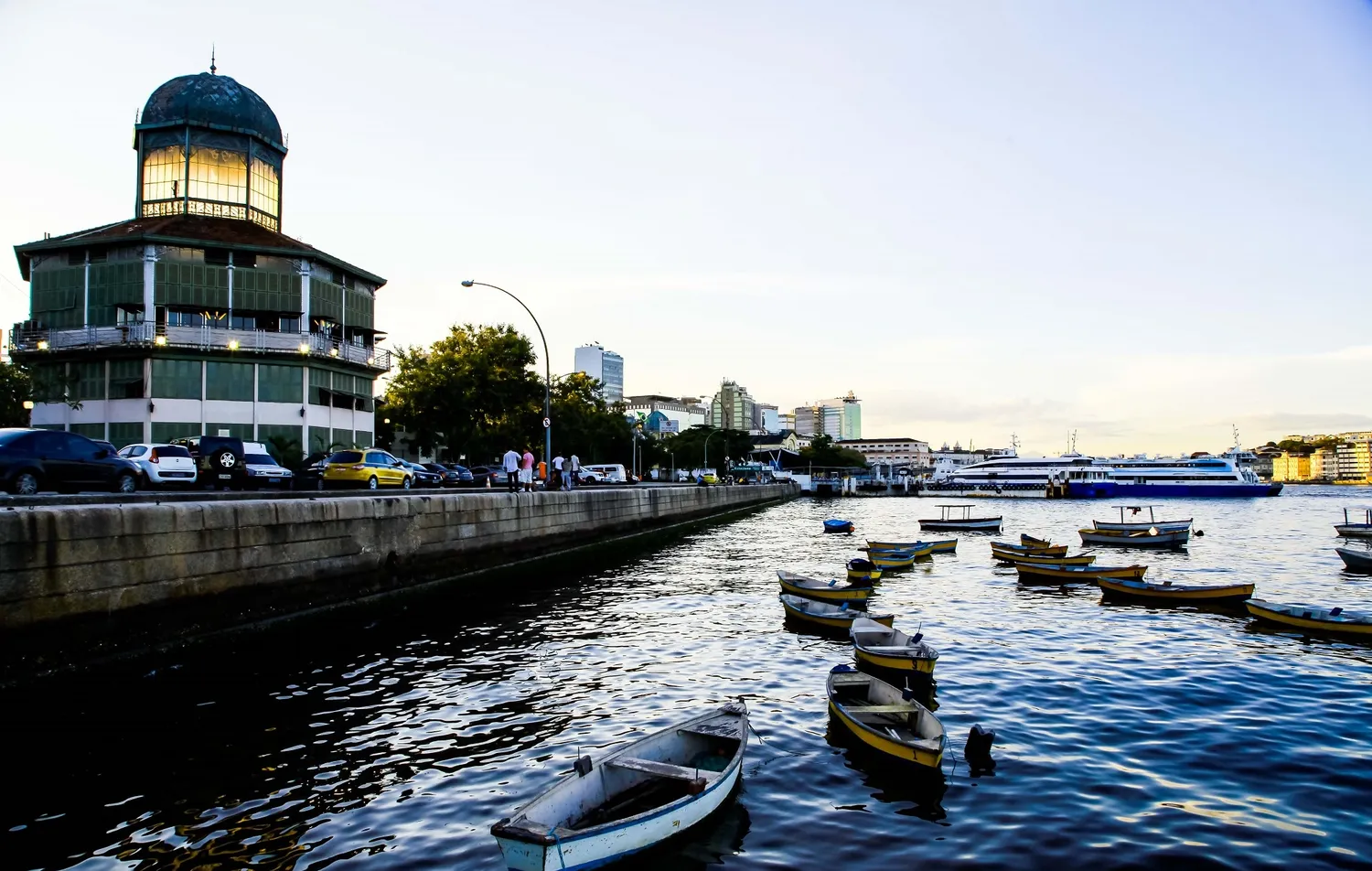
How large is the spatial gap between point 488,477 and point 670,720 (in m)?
42.5

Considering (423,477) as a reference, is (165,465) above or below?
above

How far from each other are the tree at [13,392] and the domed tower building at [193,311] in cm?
563

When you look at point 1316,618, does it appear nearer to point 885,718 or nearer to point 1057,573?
point 1057,573

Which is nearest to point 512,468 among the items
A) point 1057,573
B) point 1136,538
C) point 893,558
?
point 893,558

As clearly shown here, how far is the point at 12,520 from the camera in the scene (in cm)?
1271

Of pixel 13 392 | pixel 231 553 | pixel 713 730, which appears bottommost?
pixel 713 730

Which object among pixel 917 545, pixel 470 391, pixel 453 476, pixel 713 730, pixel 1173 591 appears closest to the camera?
pixel 713 730

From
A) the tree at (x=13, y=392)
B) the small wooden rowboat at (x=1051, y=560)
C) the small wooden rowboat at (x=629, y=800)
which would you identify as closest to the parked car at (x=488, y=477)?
the tree at (x=13, y=392)

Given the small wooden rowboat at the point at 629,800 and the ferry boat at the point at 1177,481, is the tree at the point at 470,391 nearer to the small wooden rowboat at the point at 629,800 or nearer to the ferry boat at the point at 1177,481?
the small wooden rowboat at the point at 629,800

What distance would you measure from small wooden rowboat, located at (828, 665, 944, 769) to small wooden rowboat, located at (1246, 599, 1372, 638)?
14065mm

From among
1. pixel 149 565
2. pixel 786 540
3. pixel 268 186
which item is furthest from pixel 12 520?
pixel 268 186

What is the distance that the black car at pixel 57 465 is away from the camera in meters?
20.9

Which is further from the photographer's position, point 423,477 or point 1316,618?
point 423,477

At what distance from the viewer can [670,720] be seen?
12.3 meters
